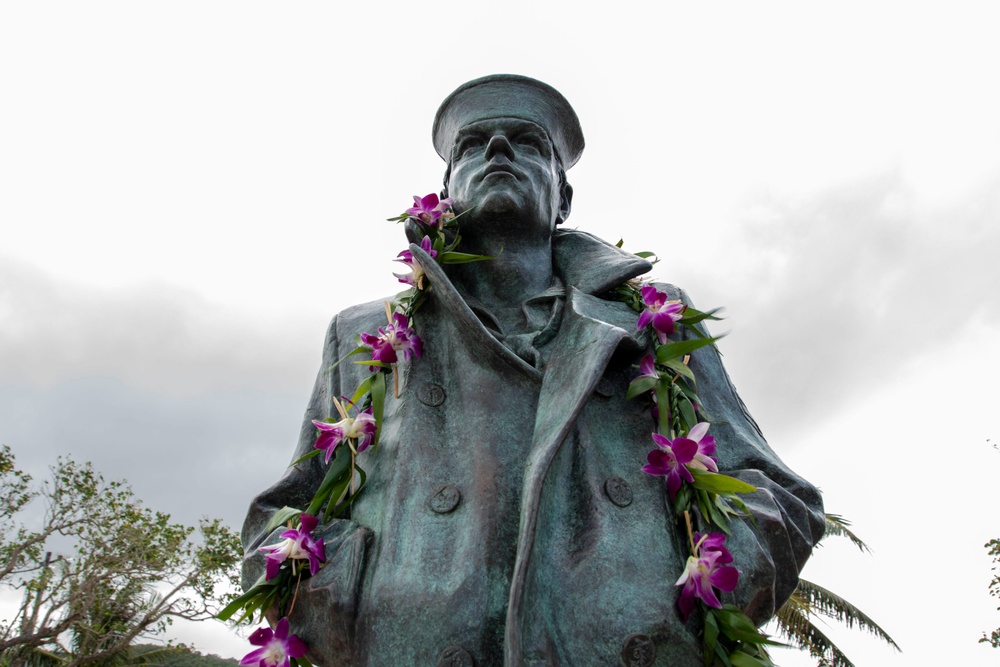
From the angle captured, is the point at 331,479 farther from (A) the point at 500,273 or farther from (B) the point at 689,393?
(B) the point at 689,393

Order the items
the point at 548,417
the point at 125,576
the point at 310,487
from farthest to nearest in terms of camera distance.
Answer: the point at 125,576 → the point at 310,487 → the point at 548,417

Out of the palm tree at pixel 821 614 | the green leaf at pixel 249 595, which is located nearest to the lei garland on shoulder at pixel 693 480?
the green leaf at pixel 249 595

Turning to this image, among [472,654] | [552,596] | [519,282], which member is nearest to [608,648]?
[552,596]

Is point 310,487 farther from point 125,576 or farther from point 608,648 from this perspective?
point 125,576

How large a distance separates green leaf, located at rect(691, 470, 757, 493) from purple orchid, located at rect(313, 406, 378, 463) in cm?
111

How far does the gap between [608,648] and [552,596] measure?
222 mm

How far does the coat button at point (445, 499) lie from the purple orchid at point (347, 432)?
37 centimetres

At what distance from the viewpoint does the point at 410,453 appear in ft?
9.68

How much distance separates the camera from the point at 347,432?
297 cm

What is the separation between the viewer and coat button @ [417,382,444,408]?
3.05 metres

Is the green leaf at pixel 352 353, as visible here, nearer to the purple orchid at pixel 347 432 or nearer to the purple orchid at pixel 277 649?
the purple orchid at pixel 347 432

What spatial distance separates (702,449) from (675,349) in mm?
396

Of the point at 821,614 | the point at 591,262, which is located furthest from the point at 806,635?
the point at 591,262

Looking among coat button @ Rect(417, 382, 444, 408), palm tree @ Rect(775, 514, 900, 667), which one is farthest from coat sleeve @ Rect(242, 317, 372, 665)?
palm tree @ Rect(775, 514, 900, 667)
